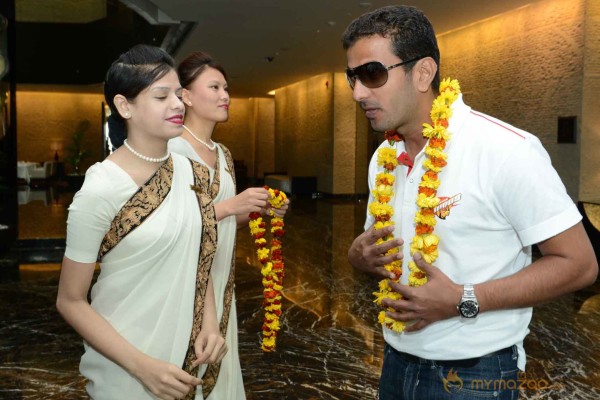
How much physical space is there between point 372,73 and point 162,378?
3.13ft

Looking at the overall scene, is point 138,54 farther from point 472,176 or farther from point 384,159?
point 472,176

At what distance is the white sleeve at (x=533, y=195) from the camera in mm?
1504

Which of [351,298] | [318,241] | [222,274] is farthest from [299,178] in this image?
[222,274]

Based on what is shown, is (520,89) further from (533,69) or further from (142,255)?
(142,255)

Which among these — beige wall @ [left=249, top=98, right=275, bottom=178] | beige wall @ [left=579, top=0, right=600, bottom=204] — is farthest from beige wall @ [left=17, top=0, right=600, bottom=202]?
beige wall @ [left=249, top=98, right=275, bottom=178]

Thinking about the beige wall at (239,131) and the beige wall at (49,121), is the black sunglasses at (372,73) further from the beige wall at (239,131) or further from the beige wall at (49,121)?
the beige wall at (239,131)

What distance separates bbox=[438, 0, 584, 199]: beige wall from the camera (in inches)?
361

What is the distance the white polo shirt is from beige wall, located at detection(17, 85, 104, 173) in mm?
24942

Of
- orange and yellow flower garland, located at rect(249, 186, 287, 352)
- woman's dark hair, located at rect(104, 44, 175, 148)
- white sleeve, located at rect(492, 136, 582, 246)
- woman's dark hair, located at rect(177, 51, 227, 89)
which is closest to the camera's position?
white sleeve, located at rect(492, 136, 582, 246)

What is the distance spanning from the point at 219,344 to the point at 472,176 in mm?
851

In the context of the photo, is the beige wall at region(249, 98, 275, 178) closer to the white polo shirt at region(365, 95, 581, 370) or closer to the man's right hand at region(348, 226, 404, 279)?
the man's right hand at region(348, 226, 404, 279)

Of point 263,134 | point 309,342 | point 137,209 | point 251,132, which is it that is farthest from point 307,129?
point 137,209

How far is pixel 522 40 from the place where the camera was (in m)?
10.2

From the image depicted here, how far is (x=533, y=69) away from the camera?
994 cm
